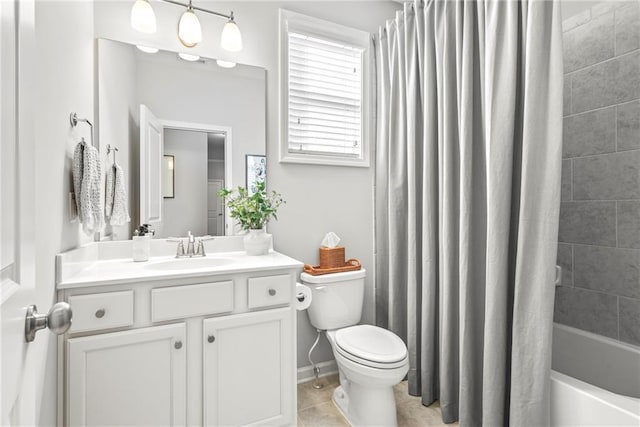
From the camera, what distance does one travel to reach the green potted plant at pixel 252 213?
1.87 m

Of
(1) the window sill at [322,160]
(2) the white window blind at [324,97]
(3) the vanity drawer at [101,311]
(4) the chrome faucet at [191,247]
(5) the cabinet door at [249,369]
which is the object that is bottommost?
(5) the cabinet door at [249,369]

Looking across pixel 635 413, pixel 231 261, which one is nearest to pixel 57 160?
pixel 231 261

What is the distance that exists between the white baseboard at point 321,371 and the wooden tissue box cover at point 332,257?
0.72 m

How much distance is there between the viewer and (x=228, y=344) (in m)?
1.47

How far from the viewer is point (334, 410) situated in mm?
1873

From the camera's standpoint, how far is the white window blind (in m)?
2.18

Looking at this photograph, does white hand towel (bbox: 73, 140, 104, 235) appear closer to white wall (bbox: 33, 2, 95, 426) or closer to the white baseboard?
white wall (bbox: 33, 2, 95, 426)

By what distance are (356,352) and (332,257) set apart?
65 cm

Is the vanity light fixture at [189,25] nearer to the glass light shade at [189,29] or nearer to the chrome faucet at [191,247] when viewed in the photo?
the glass light shade at [189,29]

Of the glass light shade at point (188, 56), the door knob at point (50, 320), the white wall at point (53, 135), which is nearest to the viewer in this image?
the door knob at point (50, 320)

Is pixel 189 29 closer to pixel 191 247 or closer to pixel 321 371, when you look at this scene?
pixel 191 247

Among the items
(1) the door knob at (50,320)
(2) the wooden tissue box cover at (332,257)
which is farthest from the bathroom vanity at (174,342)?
(1) the door knob at (50,320)

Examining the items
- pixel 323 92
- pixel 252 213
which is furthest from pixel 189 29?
pixel 252 213

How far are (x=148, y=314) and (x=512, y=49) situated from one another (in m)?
1.87
